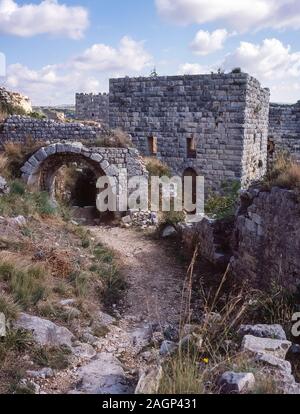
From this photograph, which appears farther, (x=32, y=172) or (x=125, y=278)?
(x=32, y=172)

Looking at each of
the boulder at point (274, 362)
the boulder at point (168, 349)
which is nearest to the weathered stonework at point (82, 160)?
the boulder at point (168, 349)

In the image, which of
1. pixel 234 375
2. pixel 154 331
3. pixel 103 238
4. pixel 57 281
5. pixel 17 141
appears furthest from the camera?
pixel 17 141

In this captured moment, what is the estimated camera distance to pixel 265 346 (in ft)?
13.4

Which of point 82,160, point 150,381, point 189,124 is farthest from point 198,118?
point 150,381

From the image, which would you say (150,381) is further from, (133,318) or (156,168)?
(156,168)

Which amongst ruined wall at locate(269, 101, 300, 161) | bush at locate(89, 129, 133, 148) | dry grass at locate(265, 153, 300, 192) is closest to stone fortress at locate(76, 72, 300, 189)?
bush at locate(89, 129, 133, 148)

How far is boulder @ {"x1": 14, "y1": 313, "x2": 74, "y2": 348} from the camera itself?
4.91 metres

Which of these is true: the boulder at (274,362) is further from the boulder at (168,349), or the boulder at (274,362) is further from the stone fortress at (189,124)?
the stone fortress at (189,124)

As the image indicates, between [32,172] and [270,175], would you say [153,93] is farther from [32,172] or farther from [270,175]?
[270,175]

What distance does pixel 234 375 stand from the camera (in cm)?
342

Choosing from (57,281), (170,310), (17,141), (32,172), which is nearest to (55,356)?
(57,281)

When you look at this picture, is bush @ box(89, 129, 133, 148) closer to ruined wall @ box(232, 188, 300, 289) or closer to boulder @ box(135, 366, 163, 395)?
ruined wall @ box(232, 188, 300, 289)

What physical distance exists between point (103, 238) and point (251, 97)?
20.2 feet

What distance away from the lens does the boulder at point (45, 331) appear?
4.91m
